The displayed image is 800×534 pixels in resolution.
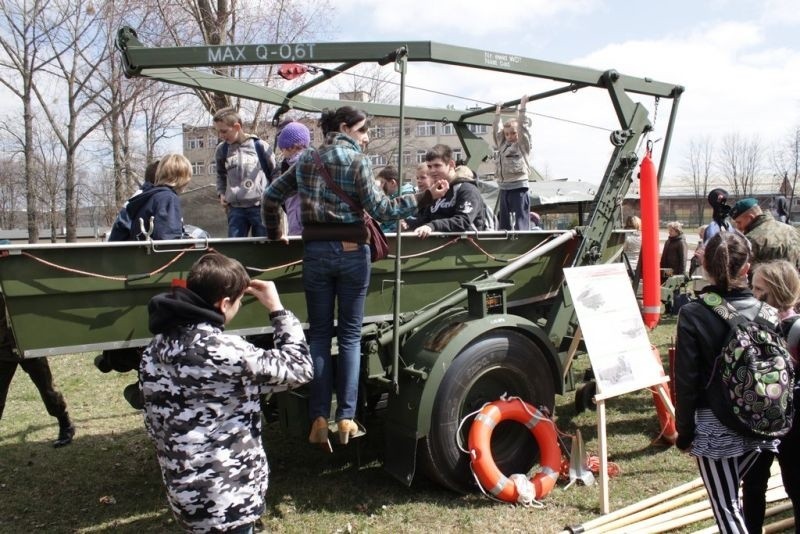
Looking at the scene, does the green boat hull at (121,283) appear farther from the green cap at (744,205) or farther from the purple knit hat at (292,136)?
the green cap at (744,205)

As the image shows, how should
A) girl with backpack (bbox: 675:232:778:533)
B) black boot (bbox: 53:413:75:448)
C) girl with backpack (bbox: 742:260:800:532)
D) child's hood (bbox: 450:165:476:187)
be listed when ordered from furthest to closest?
black boot (bbox: 53:413:75:448), child's hood (bbox: 450:165:476:187), girl with backpack (bbox: 742:260:800:532), girl with backpack (bbox: 675:232:778:533)

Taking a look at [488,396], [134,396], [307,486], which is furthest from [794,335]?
[134,396]

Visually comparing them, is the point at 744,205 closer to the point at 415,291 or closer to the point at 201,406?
the point at 415,291

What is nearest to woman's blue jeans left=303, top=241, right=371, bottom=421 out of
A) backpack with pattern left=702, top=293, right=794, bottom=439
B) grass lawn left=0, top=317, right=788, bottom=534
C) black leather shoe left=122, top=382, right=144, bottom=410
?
grass lawn left=0, top=317, right=788, bottom=534

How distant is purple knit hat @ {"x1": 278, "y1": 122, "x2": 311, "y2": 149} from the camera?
491 cm

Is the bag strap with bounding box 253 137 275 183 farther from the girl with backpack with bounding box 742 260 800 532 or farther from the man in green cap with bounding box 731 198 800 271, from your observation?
the man in green cap with bounding box 731 198 800 271

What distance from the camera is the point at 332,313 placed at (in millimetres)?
3705

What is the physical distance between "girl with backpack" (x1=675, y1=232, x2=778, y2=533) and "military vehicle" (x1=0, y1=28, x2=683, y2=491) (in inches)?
56.0

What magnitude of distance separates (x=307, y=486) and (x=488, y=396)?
4.76 ft

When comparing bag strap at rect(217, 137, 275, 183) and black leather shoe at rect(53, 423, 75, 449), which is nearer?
bag strap at rect(217, 137, 275, 183)

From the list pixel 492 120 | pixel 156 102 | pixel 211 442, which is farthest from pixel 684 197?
pixel 211 442

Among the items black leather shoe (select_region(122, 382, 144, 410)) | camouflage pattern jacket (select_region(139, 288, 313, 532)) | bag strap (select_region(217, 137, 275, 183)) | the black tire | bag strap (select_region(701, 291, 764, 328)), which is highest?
bag strap (select_region(217, 137, 275, 183))

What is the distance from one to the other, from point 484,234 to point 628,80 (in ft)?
5.73

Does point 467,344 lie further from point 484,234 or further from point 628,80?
point 628,80
